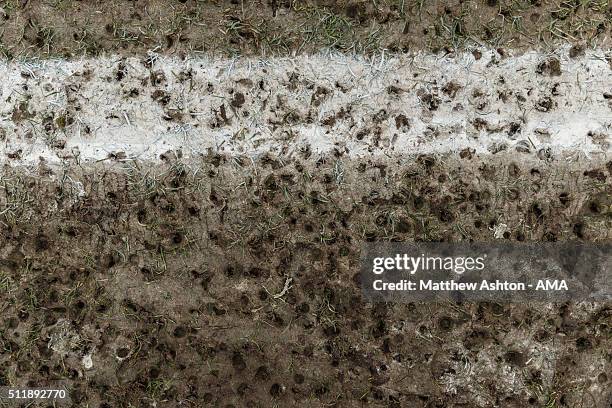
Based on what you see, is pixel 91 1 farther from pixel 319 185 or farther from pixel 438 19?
pixel 438 19

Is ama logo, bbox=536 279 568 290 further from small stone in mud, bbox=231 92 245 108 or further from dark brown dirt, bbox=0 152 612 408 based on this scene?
small stone in mud, bbox=231 92 245 108

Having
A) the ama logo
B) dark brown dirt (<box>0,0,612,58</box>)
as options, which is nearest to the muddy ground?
dark brown dirt (<box>0,0,612,58</box>)

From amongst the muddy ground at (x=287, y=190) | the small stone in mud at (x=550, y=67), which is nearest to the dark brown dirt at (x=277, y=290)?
the muddy ground at (x=287, y=190)

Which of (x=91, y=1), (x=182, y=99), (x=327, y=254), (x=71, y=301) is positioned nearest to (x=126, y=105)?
(x=182, y=99)

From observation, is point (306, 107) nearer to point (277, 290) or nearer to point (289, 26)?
point (289, 26)

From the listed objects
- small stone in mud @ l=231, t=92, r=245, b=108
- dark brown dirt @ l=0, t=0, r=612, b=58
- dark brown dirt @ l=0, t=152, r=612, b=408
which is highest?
dark brown dirt @ l=0, t=0, r=612, b=58

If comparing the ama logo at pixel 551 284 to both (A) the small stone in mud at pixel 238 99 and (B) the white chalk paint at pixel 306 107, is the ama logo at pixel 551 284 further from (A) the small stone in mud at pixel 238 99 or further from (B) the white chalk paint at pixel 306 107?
(A) the small stone in mud at pixel 238 99
